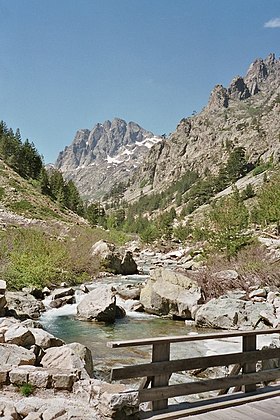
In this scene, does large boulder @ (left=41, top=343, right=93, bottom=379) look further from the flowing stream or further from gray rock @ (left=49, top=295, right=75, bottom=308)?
gray rock @ (left=49, top=295, right=75, bottom=308)

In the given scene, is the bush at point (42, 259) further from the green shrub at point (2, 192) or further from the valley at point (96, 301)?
the green shrub at point (2, 192)

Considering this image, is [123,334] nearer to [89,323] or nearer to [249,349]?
[89,323]

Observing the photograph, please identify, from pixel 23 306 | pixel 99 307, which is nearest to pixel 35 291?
pixel 23 306

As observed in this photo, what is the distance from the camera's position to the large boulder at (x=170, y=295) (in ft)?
61.2

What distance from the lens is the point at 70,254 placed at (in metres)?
30.4

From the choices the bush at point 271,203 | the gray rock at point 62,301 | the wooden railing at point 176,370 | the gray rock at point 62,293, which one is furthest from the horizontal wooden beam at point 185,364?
the bush at point 271,203

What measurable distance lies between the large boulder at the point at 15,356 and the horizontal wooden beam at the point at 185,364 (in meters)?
2.81

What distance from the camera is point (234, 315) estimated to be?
16078 mm

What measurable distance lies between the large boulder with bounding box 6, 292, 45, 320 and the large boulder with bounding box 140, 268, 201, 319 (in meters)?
4.81

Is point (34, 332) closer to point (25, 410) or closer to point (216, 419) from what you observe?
point (25, 410)

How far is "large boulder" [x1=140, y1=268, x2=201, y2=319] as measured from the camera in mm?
18656

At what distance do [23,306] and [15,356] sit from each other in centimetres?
1047

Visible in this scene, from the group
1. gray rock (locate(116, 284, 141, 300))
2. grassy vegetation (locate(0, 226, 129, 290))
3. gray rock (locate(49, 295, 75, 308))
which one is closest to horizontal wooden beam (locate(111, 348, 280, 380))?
gray rock (locate(49, 295, 75, 308))

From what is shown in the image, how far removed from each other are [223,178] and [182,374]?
125 m
